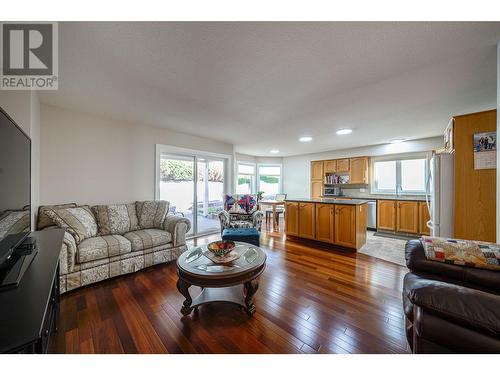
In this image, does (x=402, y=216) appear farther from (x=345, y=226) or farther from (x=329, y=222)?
(x=329, y=222)

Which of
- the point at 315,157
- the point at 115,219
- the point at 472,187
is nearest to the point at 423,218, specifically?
the point at 472,187

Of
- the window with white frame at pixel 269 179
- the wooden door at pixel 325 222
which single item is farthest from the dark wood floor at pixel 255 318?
the window with white frame at pixel 269 179

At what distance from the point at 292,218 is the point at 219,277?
2.86 m

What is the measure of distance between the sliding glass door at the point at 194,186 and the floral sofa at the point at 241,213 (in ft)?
2.00

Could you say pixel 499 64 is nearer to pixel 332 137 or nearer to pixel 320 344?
pixel 320 344

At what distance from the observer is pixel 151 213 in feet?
10.3

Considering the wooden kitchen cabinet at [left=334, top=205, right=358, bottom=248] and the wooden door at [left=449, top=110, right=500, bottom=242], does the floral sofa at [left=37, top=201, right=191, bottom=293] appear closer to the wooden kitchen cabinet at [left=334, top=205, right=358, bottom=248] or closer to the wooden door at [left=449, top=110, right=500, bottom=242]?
the wooden kitchen cabinet at [left=334, top=205, right=358, bottom=248]

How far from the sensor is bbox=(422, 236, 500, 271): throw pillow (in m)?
1.27

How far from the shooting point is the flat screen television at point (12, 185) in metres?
1.06

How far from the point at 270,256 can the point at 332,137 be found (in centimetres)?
302
